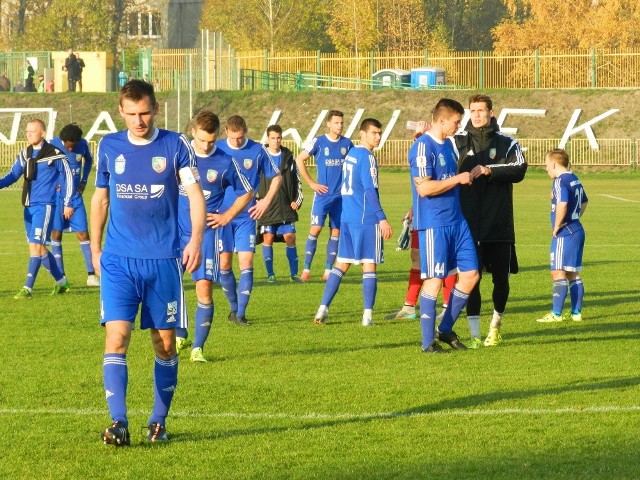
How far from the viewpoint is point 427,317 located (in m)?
10.6

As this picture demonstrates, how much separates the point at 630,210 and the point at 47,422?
23383 millimetres

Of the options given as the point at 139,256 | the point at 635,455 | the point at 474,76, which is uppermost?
the point at 474,76

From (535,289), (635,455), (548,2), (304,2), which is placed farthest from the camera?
(304,2)

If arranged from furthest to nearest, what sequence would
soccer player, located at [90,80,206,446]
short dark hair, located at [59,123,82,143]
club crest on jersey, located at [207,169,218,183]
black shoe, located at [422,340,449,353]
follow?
short dark hair, located at [59,123,82,143]
club crest on jersey, located at [207,169,218,183]
black shoe, located at [422,340,449,353]
soccer player, located at [90,80,206,446]

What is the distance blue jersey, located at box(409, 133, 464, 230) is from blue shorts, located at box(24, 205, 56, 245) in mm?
6207

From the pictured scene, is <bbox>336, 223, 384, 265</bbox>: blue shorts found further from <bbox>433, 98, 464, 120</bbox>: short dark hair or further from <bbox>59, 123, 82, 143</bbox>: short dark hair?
<bbox>59, 123, 82, 143</bbox>: short dark hair

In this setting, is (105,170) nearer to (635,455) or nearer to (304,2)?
(635,455)

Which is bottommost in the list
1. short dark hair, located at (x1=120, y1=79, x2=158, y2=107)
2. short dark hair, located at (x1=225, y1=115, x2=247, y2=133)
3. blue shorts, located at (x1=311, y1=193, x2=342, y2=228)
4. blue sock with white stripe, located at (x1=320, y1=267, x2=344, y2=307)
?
blue sock with white stripe, located at (x1=320, y1=267, x2=344, y2=307)

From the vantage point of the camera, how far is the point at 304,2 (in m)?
72.4

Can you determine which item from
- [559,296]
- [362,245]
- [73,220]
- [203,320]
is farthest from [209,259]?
[73,220]

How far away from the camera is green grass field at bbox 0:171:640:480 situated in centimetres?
684

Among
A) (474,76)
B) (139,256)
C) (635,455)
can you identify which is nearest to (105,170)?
(139,256)

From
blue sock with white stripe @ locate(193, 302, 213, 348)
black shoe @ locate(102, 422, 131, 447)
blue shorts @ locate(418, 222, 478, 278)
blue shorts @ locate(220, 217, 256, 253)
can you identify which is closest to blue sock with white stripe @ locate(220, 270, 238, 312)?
blue shorts @ locate(220, 217, 256, 253)

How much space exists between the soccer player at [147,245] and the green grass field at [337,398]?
0.50 metres
